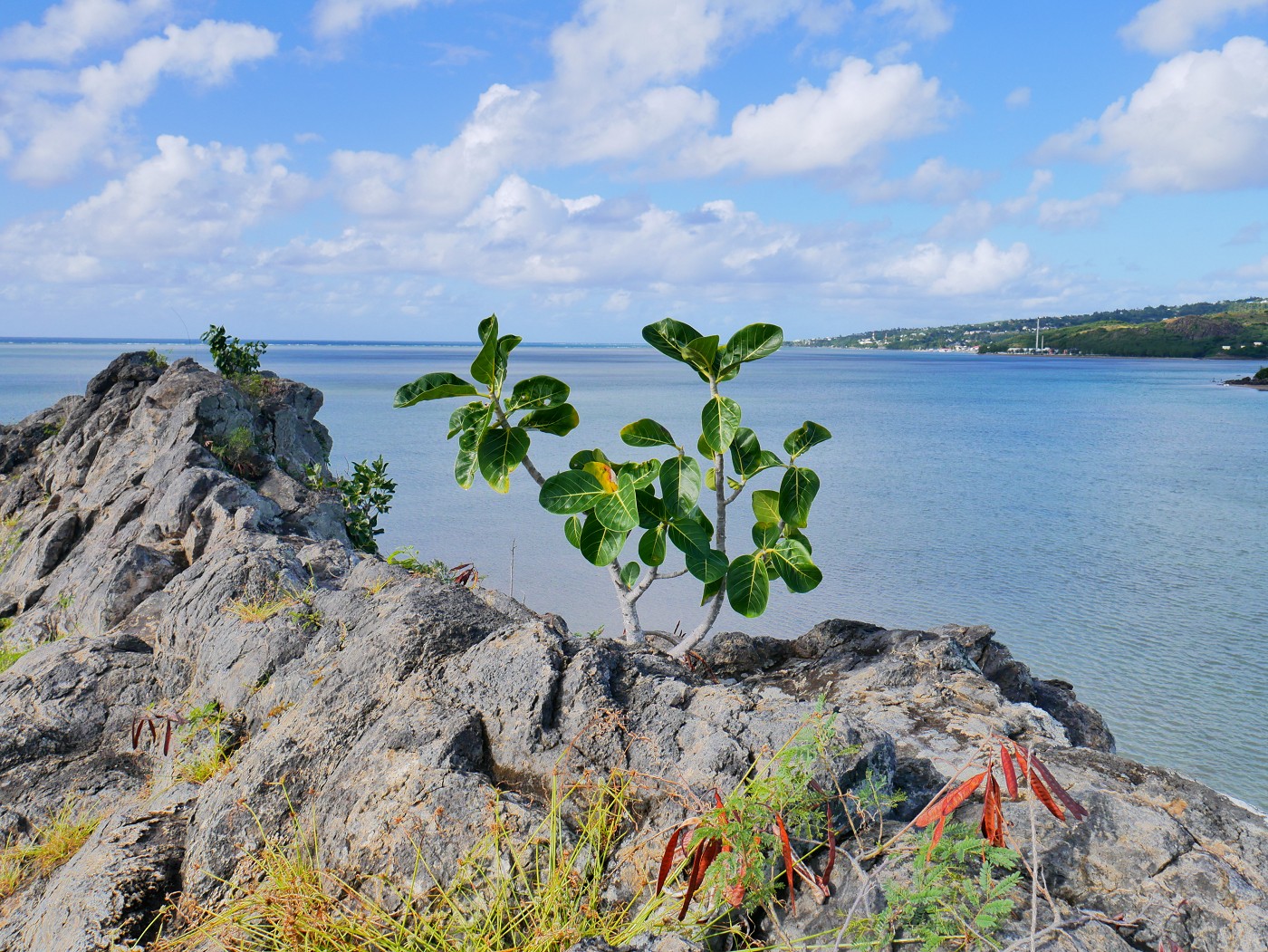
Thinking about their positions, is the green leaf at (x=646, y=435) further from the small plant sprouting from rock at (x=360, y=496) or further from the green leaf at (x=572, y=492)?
the small plant sprouting from rock at (x=360, y=496)

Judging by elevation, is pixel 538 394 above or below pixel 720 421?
above

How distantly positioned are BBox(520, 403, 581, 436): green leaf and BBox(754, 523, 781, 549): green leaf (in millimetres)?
1346

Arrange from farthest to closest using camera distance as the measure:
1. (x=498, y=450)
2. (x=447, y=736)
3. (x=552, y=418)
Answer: (x=552, y=418)
(x=498, y=450)
(x=447, y=736)

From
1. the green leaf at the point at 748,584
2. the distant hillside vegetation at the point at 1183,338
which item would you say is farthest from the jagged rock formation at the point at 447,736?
the distant hillside vegetation at the point at 1183,338

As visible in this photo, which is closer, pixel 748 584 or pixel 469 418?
pixel 469 418

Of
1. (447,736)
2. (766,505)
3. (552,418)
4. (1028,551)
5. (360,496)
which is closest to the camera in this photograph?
(447,736)

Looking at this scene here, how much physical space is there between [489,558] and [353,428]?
958 inches

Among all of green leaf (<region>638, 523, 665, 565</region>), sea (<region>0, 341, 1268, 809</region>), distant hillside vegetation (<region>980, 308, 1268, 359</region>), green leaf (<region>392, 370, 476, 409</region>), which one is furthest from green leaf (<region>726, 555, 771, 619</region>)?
distant hillside vegetation (<region>980, 308, 1268, 359</region>)

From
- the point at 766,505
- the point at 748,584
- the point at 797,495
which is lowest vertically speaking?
the point at 748,584

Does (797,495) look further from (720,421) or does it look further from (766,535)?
(720,421)

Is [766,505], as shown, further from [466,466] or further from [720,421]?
[466,466]

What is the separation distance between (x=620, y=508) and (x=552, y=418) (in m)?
0.86

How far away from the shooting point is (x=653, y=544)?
4863mm

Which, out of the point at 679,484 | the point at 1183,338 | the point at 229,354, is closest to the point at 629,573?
the point at 679,484
